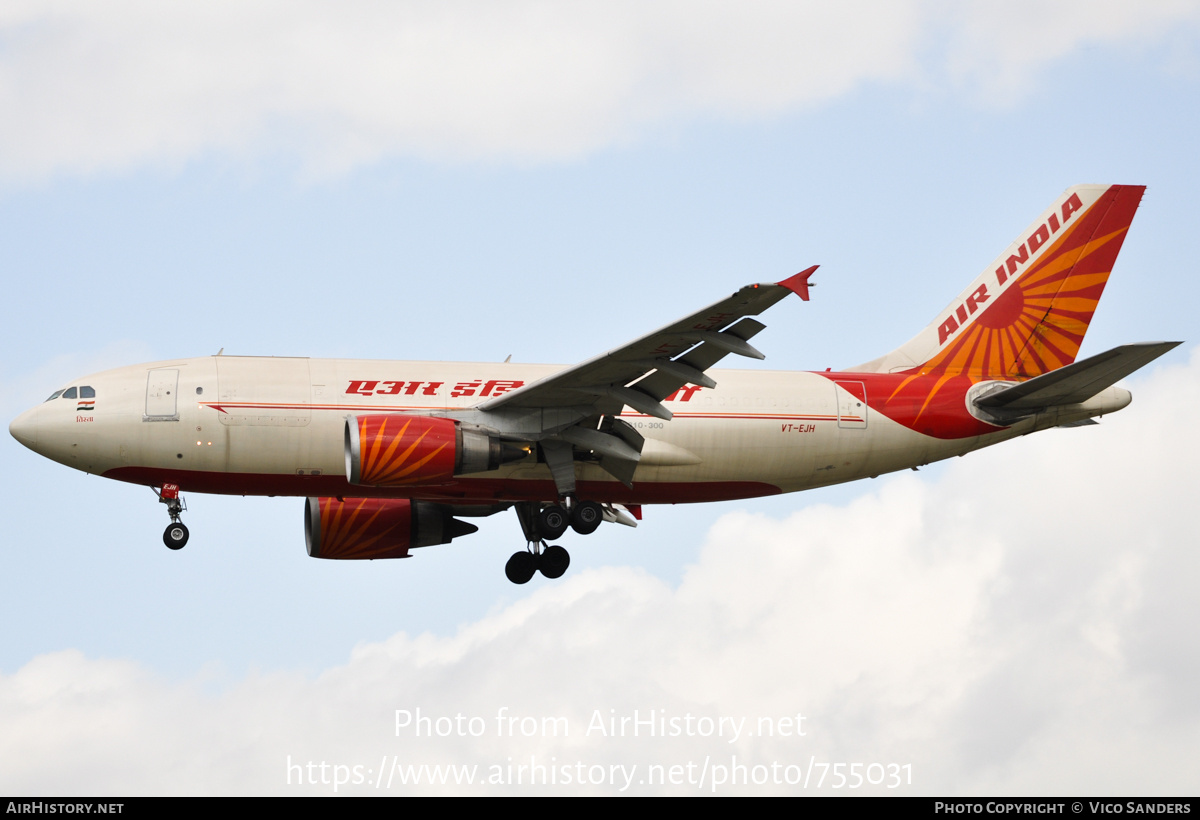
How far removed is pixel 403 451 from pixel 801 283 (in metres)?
9.08

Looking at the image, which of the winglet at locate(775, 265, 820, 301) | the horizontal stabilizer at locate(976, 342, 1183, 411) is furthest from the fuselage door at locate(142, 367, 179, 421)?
A: the horizontal stabilizer at locate(976, 342, 1183, 411)

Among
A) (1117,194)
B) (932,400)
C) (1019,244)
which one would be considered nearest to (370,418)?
(932,400)

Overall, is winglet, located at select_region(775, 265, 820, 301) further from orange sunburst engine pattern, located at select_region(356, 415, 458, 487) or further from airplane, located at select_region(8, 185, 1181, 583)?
orange sunburst engine pattern, located at select_region(356, 415, 458, 487)

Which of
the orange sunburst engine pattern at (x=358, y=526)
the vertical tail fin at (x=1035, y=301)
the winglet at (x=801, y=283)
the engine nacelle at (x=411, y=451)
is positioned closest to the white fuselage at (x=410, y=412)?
the engine nacelle at (x=411, y=451)

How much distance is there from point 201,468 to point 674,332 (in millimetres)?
10436

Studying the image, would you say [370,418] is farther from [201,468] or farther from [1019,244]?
[1019,244]

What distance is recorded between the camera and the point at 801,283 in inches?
1031

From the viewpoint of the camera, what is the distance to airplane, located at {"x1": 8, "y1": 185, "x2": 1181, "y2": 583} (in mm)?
31375

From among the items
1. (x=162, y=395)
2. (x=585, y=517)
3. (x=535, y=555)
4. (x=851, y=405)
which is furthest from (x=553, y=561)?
(x=162, y=395)

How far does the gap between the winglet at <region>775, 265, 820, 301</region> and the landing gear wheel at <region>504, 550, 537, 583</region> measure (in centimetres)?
1249

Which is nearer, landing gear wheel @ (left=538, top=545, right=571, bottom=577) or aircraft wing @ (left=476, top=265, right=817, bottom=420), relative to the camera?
aircraft wing @ (left=476, top=265, right=817, bottom=420)

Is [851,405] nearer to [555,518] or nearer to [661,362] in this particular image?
[661,362]

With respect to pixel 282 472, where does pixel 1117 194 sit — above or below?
above

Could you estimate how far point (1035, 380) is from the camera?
33.8m
